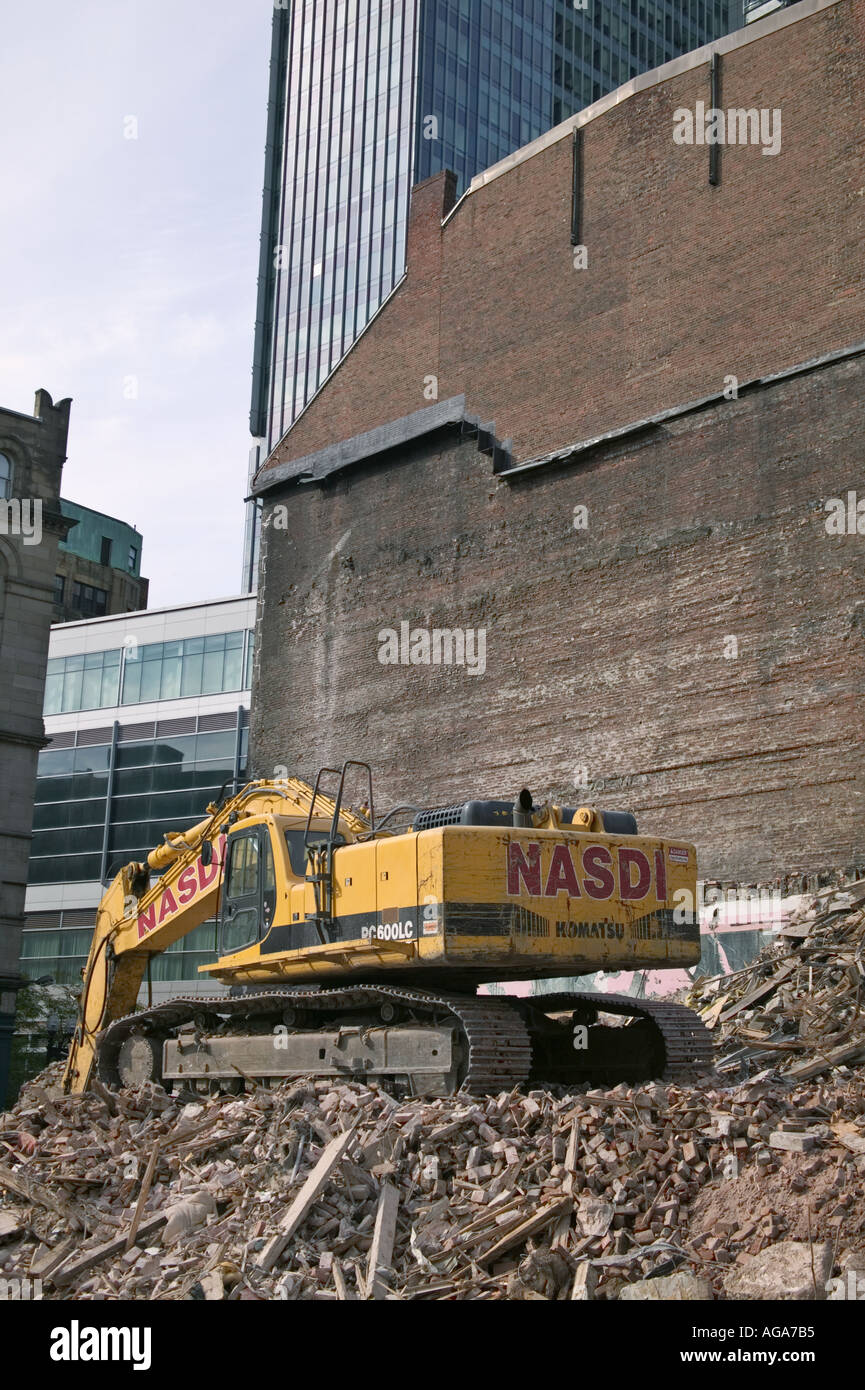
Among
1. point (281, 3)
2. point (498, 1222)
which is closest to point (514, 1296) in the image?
point (498, 1222)

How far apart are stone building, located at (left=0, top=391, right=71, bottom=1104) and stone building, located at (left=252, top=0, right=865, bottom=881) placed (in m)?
5.18

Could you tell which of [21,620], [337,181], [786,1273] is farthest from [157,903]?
[337,181]

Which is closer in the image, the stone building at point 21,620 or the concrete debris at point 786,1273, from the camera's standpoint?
the concrete debris at point 786,1273

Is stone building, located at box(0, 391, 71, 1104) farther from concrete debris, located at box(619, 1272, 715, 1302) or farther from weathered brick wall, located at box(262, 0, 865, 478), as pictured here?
concrete debris, located at box(619, 1272, 715, 1302)

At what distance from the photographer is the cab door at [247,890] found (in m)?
13.1

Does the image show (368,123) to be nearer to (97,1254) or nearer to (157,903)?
(157,903)

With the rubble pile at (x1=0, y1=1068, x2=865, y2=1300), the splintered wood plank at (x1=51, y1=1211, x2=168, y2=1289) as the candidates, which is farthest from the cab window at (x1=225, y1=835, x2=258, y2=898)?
the splintered wood plank at (x1=51, y1=1211, x2=168, y2=1289)

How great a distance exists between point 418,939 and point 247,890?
2735mm

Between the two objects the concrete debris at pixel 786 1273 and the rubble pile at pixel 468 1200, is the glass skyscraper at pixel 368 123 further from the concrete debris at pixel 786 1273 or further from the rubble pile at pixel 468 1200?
the concrete debris at pixel 786 1273

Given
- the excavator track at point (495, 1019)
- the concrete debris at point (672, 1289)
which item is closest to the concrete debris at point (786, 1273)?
the concrete debris at point (672, 1289)

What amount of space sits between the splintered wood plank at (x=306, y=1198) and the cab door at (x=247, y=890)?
10.9 ft

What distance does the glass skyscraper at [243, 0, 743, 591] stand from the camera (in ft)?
274

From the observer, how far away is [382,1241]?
29.0 ft

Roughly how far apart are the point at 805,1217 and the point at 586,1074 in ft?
13.8
